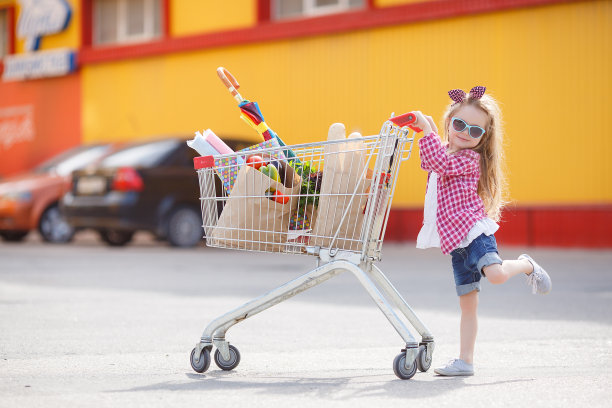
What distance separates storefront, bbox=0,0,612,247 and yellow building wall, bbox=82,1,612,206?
2cm

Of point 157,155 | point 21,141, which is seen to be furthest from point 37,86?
point 157,155

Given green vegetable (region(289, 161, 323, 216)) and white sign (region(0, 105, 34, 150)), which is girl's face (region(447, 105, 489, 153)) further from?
white sign (region(0, 105, 34, 150))

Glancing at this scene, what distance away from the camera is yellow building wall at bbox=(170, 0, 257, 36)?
19670 millimetres

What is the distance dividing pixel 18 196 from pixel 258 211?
11.7 metres

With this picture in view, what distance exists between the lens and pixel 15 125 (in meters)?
24.1

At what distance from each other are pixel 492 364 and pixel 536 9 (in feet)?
38.4

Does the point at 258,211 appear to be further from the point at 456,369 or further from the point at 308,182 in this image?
the point at 456,369

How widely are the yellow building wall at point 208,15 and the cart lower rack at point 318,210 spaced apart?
15038mm

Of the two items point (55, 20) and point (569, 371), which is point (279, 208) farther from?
point (55, 20)

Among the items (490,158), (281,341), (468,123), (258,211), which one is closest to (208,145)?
(258,211)

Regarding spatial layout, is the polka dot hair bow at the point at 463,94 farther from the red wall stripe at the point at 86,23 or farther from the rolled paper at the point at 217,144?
the red wall stripe at the point at 86,23

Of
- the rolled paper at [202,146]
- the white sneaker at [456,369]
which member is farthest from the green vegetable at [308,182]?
the white sneaker at [456,369]

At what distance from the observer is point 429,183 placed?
196 inches

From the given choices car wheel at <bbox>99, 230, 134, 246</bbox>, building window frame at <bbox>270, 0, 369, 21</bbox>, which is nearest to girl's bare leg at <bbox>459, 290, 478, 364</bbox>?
car wheel at <bbox>99, 230, 134, 246</bbox>
